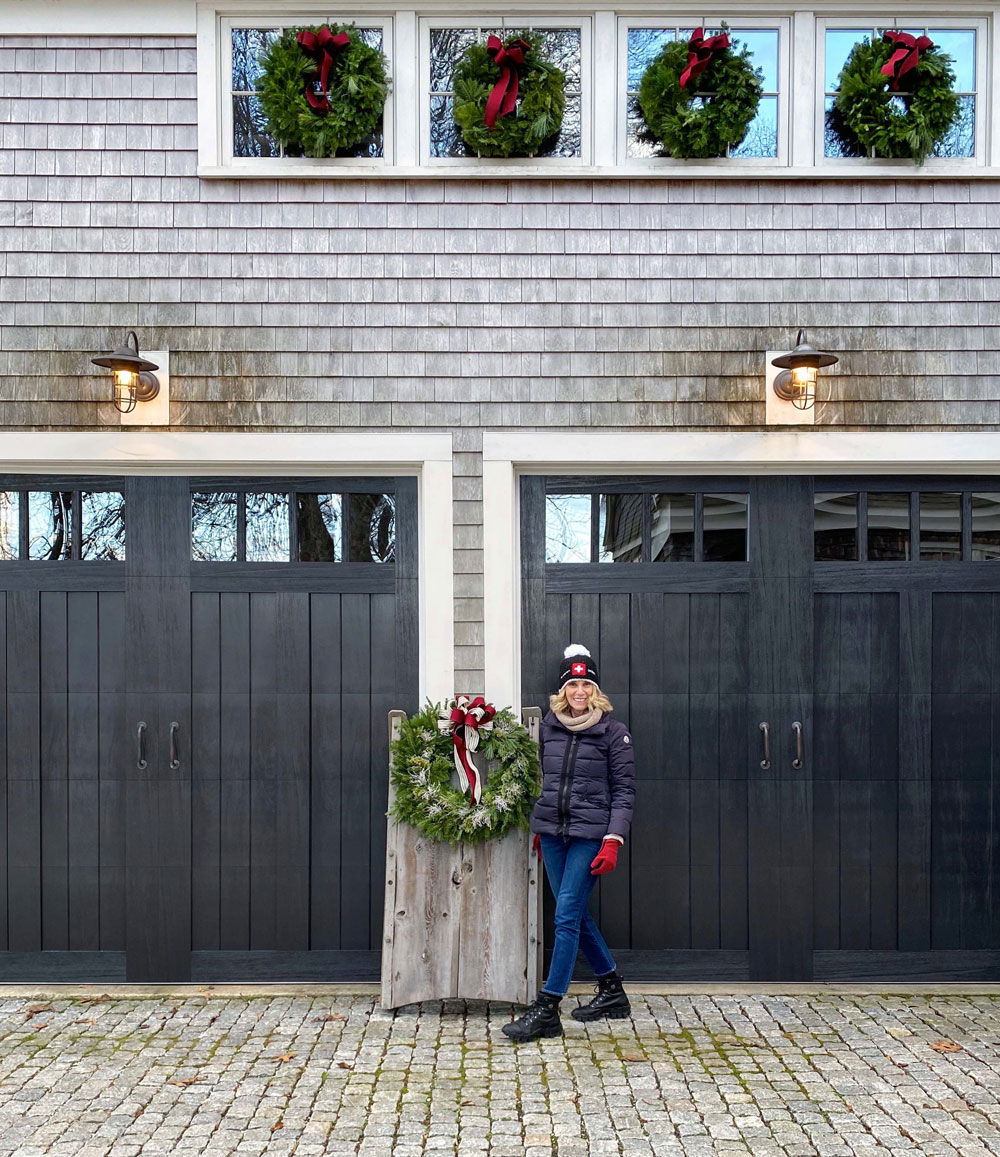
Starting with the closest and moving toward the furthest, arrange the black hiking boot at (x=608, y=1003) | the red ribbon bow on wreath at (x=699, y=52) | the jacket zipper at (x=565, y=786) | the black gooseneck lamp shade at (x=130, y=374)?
the jacket zipper at (x=565, y=786)
the black hiking boot at (x=608, y=1003)
the black gooseneck lamp shade at (x=130, y=374)
the red ribbon bow on wreath at (x=699, y=52)

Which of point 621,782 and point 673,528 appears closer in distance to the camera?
point 621,782

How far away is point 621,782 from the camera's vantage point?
145 inches

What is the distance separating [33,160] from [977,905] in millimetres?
5537

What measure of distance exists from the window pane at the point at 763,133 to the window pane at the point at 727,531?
5.16 feet

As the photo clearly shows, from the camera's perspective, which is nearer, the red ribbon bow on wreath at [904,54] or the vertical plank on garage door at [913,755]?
the red ribbon bow on wreath at [904,54]

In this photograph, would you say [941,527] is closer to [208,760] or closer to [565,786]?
[565,786]

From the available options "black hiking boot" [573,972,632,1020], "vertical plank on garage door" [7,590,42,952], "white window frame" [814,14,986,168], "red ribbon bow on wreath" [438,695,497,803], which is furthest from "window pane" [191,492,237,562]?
"white window frame" [814,14,986,168]

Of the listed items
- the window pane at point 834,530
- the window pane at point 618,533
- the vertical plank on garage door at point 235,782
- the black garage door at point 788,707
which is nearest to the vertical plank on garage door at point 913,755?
the black garage door at point 788,707

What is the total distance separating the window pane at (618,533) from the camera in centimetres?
427

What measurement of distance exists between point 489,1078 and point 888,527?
9.60 feet

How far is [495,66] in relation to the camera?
13.3 ft

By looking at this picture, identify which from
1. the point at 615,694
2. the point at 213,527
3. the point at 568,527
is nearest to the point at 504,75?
the point at 568,527

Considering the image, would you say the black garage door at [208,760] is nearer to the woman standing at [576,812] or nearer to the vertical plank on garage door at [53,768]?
the vertical plank on garage door at [53,768]

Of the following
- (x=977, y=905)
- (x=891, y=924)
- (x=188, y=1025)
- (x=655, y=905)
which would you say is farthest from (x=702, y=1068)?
(x=188, y=1025)
